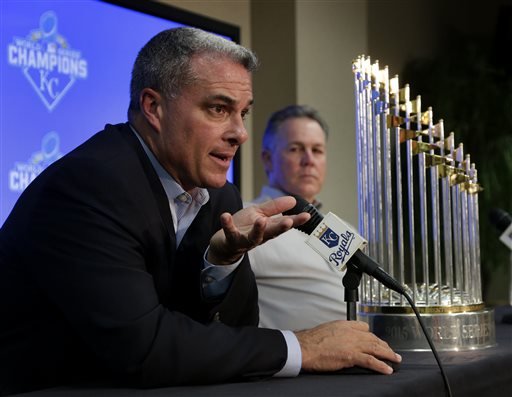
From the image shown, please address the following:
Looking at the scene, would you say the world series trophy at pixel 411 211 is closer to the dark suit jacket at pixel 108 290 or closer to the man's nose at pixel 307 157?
the dark suit jacket at pixel 108 290

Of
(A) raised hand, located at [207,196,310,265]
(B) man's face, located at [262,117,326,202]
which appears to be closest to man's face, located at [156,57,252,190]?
(A) raised hand, located at [207,196,310,265]

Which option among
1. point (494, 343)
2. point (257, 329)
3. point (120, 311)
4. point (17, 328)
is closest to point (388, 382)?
point (257, 329)

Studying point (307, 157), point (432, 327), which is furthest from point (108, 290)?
point (307, 157)

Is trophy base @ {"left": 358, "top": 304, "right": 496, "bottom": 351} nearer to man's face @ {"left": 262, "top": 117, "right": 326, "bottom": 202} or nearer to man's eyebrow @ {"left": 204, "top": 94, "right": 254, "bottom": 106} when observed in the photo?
man's eyebrow @ {"left": 204, "top": 94, "right": 254, "bottom": 106}

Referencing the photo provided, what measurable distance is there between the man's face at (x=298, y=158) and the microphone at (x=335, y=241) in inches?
76.1

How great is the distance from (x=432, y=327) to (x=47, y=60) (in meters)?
1.77

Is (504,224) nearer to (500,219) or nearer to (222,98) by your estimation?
(500,219)

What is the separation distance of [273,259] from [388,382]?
1.68 m

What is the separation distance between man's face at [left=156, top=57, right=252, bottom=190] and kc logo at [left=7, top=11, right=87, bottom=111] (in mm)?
1275

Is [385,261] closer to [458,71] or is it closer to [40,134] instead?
[40,134]

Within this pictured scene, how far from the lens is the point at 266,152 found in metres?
3.61

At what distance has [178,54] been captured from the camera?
171 centimetres

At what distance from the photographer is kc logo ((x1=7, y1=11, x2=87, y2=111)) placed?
2.86 m

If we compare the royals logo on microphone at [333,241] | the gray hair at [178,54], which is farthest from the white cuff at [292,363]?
the gray hair at [178,54]
